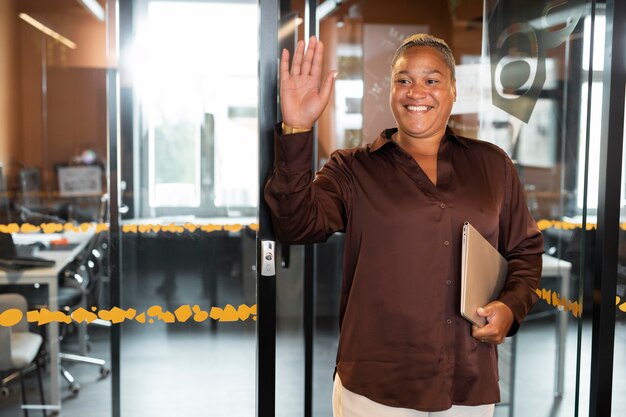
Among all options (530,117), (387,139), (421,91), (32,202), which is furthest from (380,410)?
(32,202)

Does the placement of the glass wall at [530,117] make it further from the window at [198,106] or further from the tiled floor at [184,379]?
the window at [198,106]

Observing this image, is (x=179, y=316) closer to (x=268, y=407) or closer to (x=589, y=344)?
(x=268, y=407)

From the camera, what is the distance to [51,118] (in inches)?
126

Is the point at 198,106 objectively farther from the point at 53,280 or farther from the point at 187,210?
the point at 53,280

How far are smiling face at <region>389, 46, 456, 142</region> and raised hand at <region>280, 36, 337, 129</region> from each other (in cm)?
22

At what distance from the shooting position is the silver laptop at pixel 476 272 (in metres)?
1.67

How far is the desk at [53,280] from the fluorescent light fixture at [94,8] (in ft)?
3.03

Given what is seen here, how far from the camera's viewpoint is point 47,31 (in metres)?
3.13

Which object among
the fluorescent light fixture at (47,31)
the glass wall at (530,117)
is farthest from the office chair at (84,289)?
the glass wall at (530,117)

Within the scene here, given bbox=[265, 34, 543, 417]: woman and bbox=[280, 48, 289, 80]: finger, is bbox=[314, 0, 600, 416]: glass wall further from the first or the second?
bbox=[280, 48, 289, 80]: finger

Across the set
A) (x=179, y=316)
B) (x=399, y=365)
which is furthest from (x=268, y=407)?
(x=179, y=316)

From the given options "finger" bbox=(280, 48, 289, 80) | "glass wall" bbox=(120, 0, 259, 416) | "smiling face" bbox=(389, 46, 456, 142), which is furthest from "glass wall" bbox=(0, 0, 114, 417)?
"smiling face" bbox=(389, 46, 456, 142)

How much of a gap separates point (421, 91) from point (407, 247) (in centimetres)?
38

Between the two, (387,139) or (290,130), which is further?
(387,139)
